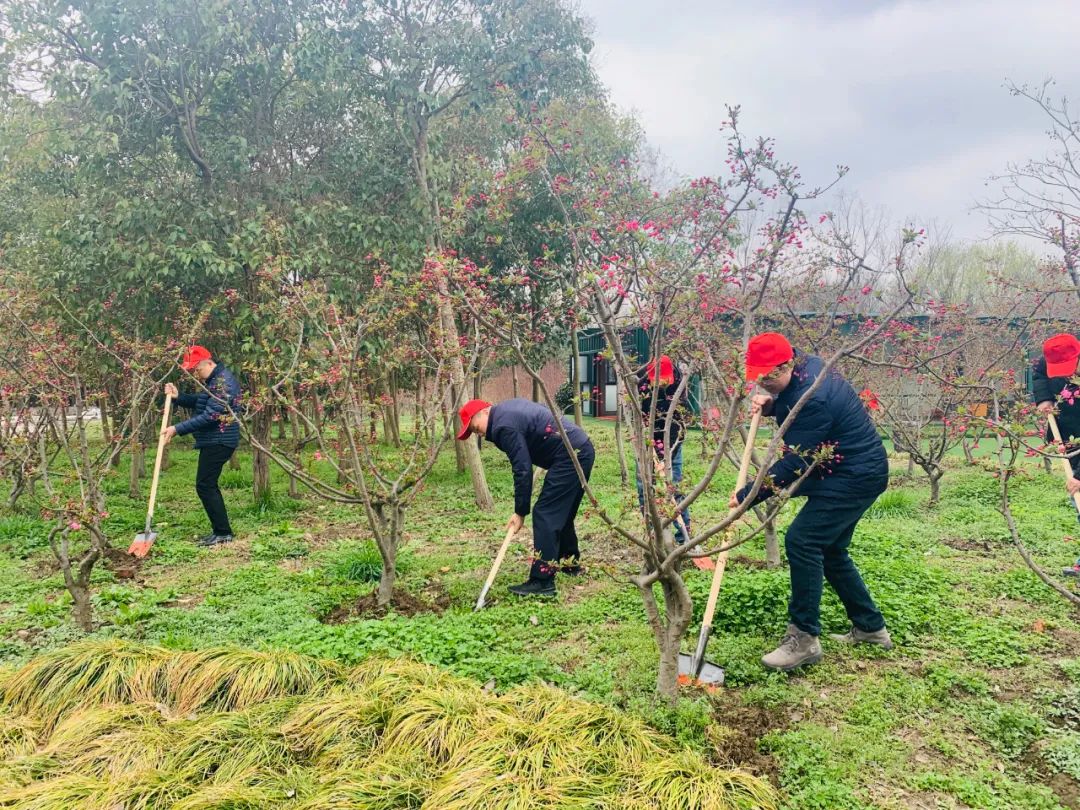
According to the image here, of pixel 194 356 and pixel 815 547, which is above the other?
pixel 194 356

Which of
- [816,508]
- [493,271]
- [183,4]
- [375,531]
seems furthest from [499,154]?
[816,508]

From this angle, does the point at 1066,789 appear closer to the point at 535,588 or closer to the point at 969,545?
the point at 535,588

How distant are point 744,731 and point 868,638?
1.21 meters

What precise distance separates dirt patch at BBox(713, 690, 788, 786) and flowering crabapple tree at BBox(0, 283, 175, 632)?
3570mm

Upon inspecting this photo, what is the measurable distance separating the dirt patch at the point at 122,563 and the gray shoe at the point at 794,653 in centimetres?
477

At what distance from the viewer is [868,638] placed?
392 centimetres

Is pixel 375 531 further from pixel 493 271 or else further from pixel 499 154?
pixel 499 154

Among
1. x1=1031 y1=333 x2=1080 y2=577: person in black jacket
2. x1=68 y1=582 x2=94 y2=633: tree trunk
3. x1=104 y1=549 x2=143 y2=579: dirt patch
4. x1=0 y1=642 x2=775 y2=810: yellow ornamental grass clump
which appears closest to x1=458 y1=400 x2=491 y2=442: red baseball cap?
x1=0 y1=642 x2=775 y2=810: yellow ornamental grass clump

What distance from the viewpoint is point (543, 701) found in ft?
10.4

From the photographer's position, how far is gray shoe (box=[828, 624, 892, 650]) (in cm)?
390

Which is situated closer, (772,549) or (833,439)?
(833,439)

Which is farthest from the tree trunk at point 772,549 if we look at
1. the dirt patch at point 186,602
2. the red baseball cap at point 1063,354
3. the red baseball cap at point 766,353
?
the dirt patch at point 186,602

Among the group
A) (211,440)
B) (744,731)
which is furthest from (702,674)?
(211,440)

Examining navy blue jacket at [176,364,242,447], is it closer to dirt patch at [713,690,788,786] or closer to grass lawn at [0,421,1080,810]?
grass lawn at [0,421,1080,810]
